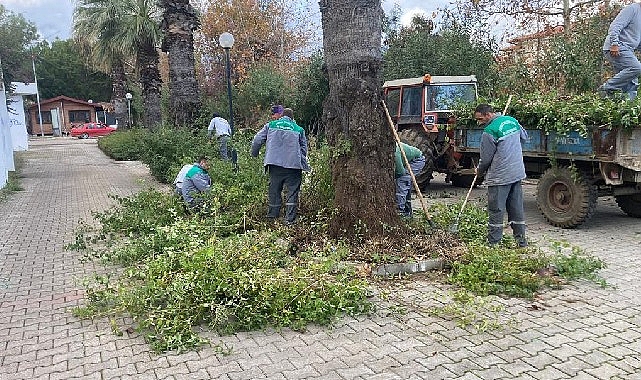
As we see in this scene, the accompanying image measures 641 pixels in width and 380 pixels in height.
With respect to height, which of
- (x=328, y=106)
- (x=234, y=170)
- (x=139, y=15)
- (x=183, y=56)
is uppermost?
(x=139, y=15)

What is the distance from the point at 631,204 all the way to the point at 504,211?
10.9 ft

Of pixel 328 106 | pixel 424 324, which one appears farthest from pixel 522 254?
pixel 328 106

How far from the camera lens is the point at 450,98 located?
11414 millimetres

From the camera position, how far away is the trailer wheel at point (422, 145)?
429 inches

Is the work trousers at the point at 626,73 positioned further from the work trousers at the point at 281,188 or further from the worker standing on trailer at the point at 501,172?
the work trousers at the point at 281,188

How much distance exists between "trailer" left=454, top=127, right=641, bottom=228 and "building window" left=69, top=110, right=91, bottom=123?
65.4m

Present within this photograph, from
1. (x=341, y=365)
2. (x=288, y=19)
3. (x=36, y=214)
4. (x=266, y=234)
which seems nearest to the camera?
(x=341, y=365)

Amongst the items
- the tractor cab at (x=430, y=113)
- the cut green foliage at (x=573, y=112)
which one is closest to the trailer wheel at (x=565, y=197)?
the cut green foliage at (x=573, y=112)

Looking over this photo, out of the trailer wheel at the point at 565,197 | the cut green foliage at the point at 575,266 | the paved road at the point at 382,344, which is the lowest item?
the paved road at the point at 382,344

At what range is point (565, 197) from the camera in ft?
26.4

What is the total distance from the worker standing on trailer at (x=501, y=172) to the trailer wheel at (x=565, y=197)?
5.36ft

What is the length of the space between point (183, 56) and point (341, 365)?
12.7 meters

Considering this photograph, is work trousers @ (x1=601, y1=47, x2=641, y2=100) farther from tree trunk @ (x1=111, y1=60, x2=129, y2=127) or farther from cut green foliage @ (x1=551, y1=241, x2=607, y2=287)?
tree trunk @ (x1=111, y1=60, x2=129, y2=127)

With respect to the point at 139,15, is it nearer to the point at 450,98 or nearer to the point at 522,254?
the point at 450,98
